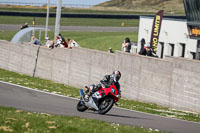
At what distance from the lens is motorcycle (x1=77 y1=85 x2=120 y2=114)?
15.0m

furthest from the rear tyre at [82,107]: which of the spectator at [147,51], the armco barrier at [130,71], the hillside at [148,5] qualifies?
the hillside at [148,5]

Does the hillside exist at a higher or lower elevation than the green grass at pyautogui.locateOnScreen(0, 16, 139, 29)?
higher

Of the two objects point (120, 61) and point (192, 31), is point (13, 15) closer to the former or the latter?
point (192, 31)

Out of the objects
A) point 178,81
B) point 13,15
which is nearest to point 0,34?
point 13,15

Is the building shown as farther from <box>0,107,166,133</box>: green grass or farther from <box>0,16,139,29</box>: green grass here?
<box>0,16,139,29</box>: green grass

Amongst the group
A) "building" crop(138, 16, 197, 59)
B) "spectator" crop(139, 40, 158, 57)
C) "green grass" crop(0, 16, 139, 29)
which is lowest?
"spectator" crop(139, 40, 158, 57)

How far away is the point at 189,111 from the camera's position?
68.2 ft

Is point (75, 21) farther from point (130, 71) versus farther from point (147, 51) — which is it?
point (147, 51)

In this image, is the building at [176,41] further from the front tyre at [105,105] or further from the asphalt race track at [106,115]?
the front tyre at [105,105]

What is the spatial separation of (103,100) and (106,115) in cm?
49

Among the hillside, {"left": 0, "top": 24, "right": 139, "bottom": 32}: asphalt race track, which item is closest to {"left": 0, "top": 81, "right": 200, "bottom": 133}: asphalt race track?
{"left": 0, "top": 24, "right": 139, "bottom": 32}: asphalt race track

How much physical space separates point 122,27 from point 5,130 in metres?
64.9

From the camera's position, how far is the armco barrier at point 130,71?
21.1 m

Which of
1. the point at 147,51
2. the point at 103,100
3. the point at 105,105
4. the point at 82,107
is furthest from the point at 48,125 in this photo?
the point at 147,51
